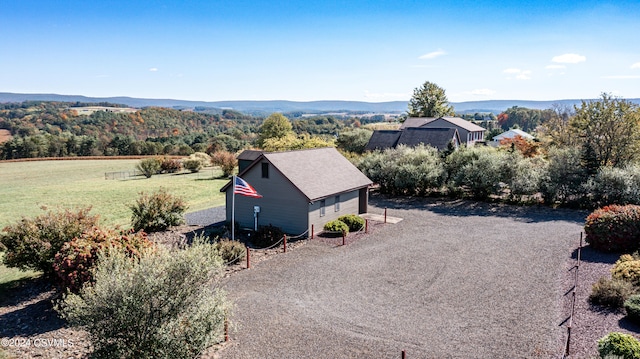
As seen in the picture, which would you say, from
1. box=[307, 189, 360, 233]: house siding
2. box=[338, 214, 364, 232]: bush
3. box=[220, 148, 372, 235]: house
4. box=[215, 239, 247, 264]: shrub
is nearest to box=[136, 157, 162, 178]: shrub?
box=[220, 148, 372, 235]: house

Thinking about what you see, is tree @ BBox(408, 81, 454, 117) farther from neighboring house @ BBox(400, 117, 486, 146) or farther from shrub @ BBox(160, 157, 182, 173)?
shrub @ BBox(160, 157, 182, 173)

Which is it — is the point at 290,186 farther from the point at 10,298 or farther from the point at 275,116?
the point at 275,116

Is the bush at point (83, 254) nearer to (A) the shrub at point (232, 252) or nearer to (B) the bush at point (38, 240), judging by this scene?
(B) the bush at point (38, 240)

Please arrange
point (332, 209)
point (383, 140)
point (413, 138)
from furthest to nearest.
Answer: point (383, 140), point (413, 138), point (332, 209)

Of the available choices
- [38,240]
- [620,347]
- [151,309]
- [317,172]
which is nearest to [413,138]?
→ [317,172]

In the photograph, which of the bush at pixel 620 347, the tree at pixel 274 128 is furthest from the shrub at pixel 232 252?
the tree at pixel 274 128

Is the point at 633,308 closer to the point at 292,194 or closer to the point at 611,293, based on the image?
the point at 611,293
